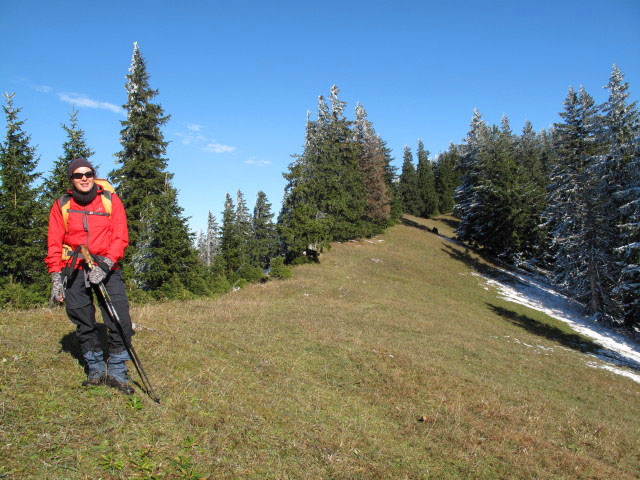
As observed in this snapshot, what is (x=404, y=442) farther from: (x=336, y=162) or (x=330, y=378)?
(x=336, y=162)

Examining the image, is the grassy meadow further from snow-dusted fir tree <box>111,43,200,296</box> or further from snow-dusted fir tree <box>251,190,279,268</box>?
snow-dusted fir tree <box>251,190,279,268</box>

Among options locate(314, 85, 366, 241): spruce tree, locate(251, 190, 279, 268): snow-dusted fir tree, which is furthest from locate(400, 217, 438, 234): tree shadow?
locate(251, 190, 279, 268): snow-dusted fir tree

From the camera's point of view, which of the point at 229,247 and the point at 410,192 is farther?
the point at 410,192

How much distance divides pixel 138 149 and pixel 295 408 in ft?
80.7

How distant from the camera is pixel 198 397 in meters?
6.08

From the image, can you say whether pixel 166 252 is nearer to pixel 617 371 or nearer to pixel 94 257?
pixel 94 257

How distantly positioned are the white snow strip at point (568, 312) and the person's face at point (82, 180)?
26.3 m

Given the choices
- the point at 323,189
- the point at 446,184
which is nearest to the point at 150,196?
the point at 323,189

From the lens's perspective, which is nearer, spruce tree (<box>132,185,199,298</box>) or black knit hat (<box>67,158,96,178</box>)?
black knit hat (<box>67,158,96,178</box>)

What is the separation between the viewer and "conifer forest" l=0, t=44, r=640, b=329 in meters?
19.9

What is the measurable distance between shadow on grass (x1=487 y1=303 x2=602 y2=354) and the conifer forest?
Result: 478 cm

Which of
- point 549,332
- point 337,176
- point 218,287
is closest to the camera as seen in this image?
point 218,287

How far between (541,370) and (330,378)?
12.8 meters

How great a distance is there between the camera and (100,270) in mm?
5242
